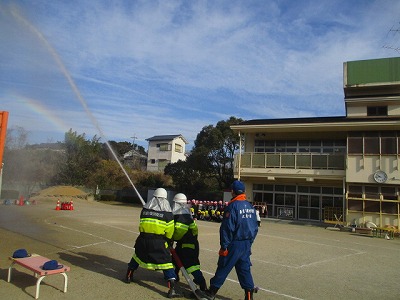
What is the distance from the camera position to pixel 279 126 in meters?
24.0

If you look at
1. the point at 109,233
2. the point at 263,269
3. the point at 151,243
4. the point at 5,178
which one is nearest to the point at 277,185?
the point at 109,233

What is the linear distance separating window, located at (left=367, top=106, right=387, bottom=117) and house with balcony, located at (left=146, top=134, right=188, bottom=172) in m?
38.9

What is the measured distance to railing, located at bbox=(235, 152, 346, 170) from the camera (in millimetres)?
22531

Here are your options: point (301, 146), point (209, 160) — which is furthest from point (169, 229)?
point (209, 160)

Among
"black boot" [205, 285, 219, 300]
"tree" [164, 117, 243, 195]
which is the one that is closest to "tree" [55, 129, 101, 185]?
"tree" [164, 117, 243, 195]

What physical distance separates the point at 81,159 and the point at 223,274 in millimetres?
36515

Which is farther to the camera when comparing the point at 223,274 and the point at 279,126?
the point at 279,126

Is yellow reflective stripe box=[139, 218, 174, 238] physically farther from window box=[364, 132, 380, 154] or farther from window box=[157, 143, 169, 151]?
window box=[157, 143, 169, 151]

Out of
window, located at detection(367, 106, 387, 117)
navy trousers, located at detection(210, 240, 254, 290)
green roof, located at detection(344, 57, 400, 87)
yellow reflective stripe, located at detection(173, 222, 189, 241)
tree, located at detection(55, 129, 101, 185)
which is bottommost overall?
navy trousers, located at detection(210, 240, 254, 290)

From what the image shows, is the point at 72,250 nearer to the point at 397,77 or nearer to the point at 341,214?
the point at 341,214

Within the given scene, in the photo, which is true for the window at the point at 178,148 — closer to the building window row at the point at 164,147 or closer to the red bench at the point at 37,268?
the building window row at the point at 164,147

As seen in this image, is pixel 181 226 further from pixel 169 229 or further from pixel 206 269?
pixel 206 269

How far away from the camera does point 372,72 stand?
997 inches

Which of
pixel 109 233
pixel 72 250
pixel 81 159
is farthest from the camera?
pixel 81 159
